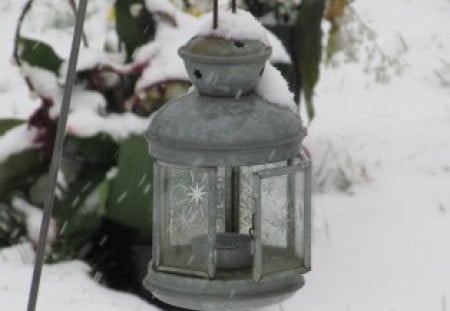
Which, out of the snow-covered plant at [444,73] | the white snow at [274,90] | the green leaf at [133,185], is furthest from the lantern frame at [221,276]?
the snow-covered plant at [444,73]

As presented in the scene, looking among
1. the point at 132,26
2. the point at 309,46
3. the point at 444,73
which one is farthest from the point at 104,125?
the point at 444,73

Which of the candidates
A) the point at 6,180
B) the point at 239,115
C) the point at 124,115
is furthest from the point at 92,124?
the point at 239,115

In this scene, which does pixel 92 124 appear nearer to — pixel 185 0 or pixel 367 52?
pixel 185 0

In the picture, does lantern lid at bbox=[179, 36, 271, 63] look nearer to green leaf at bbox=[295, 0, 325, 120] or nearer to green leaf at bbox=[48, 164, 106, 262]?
green leaf at bbox=[48, 164, 106, 262]

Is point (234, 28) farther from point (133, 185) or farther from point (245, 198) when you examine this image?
point (133, 185)

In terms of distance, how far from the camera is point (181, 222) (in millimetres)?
2020

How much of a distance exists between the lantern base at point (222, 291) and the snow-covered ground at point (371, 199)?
1.11 metres

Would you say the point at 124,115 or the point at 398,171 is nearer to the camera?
the point at 124,115

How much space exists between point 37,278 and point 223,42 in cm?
47

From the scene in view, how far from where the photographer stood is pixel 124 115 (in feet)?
10.7

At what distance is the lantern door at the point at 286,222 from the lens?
195 cm

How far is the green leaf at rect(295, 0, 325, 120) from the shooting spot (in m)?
3.60

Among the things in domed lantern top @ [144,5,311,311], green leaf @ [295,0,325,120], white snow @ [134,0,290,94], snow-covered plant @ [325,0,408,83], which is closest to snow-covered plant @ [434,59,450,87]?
snow-covered plant @ [325,0,408,83]

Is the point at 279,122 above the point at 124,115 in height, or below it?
above
